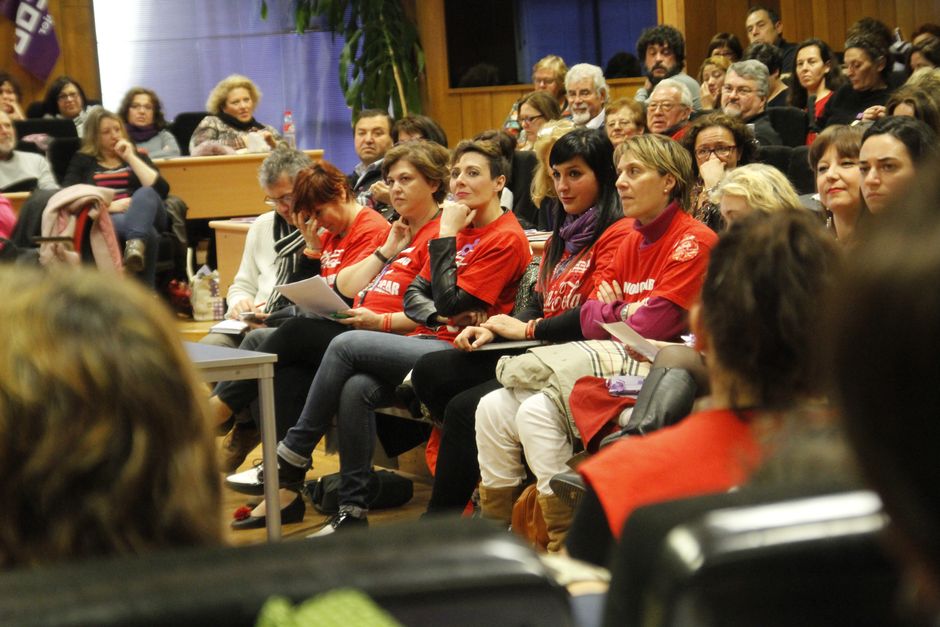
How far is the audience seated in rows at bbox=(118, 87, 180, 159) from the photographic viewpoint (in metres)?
8.06

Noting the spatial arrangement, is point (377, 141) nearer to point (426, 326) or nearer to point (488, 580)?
point (426, 326)

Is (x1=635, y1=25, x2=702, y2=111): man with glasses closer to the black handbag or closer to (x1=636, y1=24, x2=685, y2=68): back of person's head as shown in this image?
A: (x1=636, y1=24, x2=685, y2=68): back of person's head

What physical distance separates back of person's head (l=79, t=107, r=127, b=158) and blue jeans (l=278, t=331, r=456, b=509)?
148 inches

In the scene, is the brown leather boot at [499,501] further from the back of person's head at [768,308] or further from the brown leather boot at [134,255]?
the brown leather boot at [134,255]

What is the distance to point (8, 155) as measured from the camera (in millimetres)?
7043

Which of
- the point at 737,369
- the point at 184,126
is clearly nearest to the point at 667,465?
the point at 737,369

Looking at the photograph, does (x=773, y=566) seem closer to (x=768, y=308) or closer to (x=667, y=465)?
(x=667, y=465)

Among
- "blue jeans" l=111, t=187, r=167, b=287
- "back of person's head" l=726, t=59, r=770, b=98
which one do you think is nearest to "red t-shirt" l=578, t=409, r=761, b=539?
"back of person's head" l=726, t=59, r=770, b=98

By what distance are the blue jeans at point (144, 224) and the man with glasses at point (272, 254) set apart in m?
1.94

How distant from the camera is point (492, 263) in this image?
3.76 metres

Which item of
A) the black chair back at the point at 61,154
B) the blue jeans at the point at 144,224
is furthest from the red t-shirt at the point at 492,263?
the black chair back at the point at 61,154

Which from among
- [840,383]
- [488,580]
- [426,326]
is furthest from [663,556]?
[426,326]

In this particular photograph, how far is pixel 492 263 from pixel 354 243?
800 millimetres

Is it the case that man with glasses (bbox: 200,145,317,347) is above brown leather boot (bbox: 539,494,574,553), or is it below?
above
